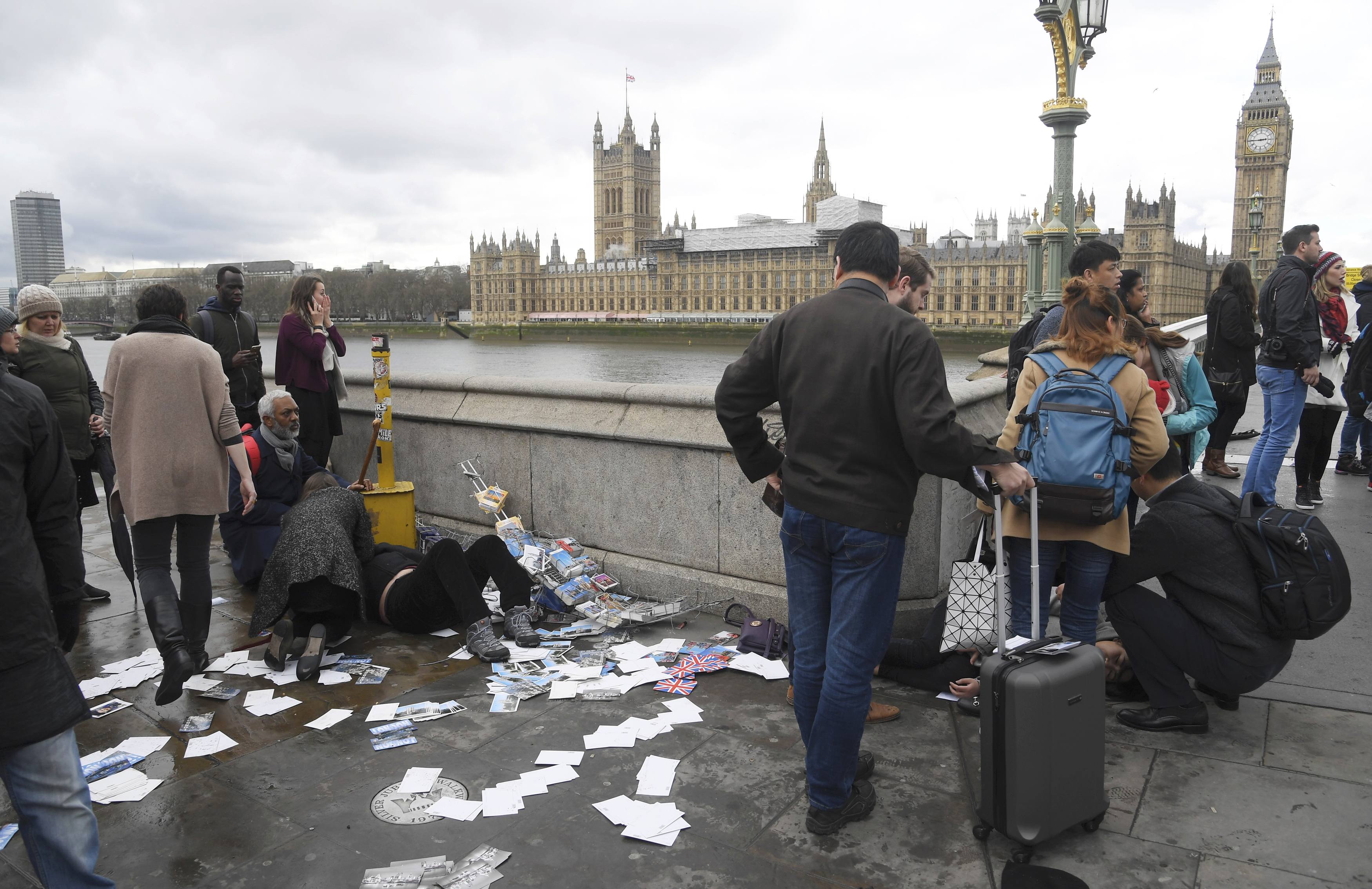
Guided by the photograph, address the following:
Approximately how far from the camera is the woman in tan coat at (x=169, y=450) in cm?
381

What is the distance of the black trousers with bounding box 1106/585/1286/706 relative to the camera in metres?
3.18

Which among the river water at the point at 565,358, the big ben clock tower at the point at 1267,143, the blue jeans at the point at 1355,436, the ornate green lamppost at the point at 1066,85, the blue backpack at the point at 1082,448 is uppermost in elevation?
the big ben clock tower at the point at 1267,143

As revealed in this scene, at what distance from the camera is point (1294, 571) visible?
3.00m

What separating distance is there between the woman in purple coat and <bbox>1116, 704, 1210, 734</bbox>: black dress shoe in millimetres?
4633

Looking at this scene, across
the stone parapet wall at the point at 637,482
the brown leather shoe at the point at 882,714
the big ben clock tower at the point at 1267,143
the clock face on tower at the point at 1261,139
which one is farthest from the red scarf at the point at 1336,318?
the clock face on tower at the point at 1261,139

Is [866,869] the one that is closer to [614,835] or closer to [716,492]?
[614,835]

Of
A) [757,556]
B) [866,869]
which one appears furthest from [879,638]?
[757,556]

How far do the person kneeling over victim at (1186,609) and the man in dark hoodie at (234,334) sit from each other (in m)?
4.86

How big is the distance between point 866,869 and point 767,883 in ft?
0.90

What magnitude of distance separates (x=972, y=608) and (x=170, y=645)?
3.11m

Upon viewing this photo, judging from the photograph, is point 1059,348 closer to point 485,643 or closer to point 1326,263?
point 485,643

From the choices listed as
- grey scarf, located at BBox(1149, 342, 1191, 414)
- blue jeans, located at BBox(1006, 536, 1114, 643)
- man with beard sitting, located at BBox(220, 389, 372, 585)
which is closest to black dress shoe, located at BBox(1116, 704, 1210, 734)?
blue jeans, located at BBox(1006, 536, 1114, 643)

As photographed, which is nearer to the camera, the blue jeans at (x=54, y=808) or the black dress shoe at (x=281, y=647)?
the blue jeans at (x=54, y=808)

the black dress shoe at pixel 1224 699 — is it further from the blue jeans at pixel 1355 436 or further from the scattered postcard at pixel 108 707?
the blue jeans at pixel 1355 436
